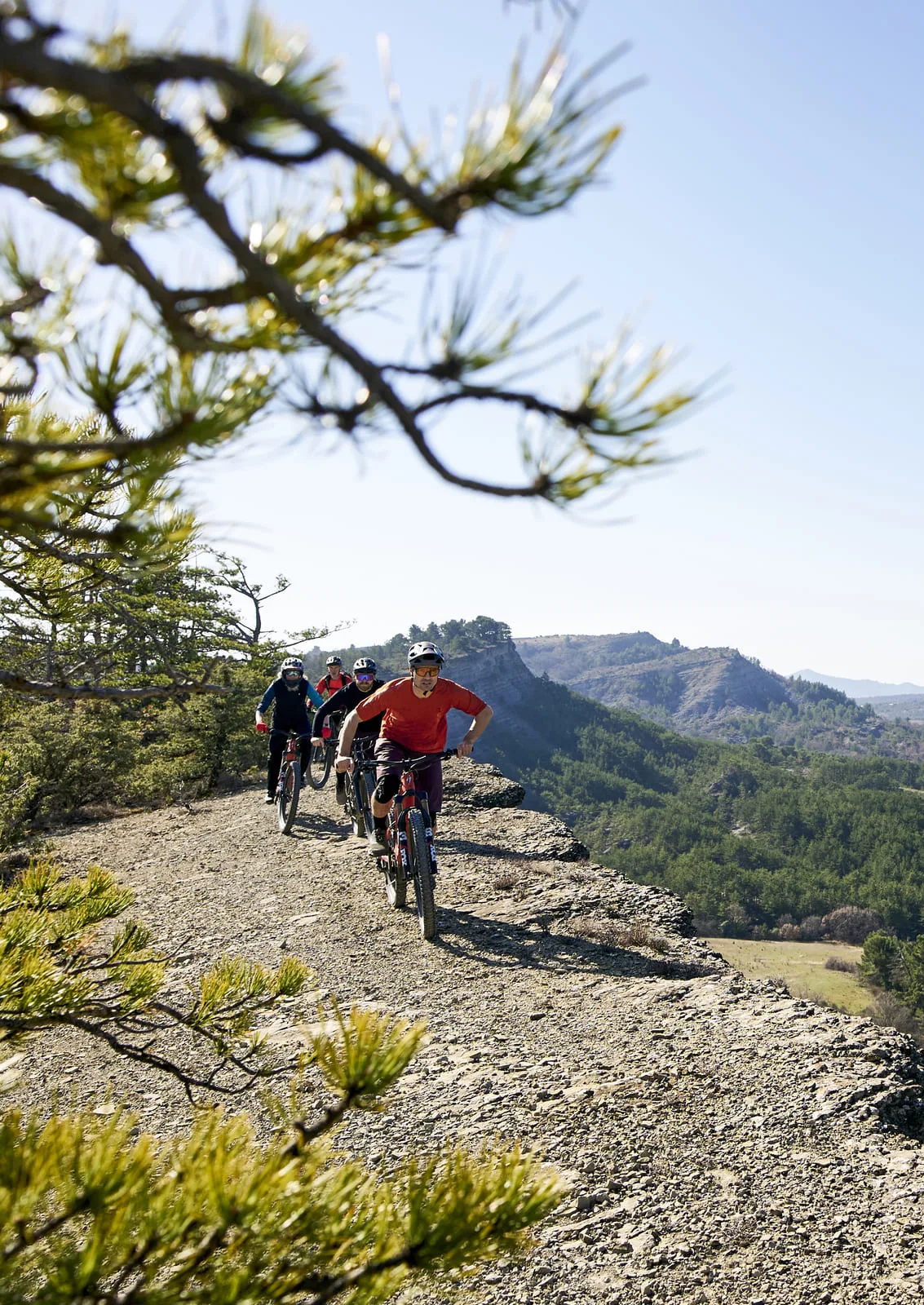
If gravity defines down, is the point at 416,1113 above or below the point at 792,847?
above

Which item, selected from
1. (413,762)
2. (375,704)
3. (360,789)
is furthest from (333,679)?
(413,762)

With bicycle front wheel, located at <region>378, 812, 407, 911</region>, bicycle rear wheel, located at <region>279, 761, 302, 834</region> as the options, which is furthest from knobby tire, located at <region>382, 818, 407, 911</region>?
bicycle rear wheel, located at <region>279, 761, 302, 834</region>

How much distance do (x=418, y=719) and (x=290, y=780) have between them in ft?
14.9

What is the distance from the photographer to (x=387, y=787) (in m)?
7.23

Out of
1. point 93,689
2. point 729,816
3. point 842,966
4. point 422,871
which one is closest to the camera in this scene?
point 93,689

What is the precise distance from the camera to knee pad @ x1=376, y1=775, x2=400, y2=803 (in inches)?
284

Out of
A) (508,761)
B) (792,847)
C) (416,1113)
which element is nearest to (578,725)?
(508,761)

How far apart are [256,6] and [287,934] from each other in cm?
712

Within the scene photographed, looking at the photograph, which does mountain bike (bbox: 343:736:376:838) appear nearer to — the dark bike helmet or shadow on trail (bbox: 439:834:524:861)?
shadow on trail (bbox: 439:834:524:861)

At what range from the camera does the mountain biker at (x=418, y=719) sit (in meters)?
6.91

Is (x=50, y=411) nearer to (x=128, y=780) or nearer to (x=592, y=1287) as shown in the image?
(x=592, y=1287)

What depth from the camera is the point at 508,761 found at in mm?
170125

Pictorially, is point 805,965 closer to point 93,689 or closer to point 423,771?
point 423,771

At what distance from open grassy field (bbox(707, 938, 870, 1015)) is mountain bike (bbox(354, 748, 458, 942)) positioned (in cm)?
6739
